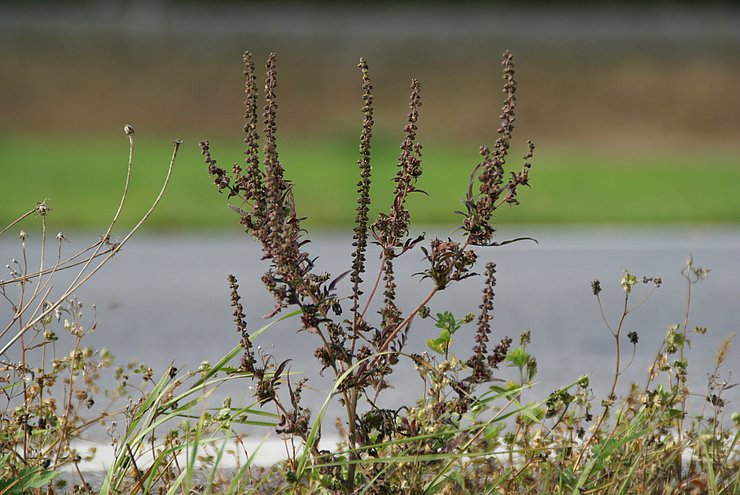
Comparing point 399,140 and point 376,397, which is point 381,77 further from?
point 376,397

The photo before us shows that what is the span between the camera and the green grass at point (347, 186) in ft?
28.8

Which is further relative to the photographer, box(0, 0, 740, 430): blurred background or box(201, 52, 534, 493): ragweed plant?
box(0, 0, 740, 430): blurred background

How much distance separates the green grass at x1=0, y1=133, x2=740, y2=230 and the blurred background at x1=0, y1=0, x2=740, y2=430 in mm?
48

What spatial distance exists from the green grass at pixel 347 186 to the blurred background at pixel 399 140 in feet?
0.16

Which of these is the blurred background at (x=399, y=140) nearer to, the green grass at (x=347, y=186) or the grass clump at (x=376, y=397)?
the green grass at (x=347, y=186)

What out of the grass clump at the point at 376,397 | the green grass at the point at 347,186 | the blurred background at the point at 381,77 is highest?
the blurred background at the point at 381,77

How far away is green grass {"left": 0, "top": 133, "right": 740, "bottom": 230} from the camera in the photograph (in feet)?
28.8

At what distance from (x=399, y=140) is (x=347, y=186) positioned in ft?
16.6

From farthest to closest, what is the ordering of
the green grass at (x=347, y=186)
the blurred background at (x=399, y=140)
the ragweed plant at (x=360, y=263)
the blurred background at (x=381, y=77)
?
the blurred background at (x=381, y=77), the green grass at (x=347, y=186), the blurred background at (x=399, y=140), the ragweed plant at (x=360, y=263)

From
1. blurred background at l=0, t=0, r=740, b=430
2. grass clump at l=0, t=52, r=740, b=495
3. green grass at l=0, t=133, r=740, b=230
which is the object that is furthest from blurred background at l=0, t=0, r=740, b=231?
grass clump at l=0, t=52, r=740, b=495

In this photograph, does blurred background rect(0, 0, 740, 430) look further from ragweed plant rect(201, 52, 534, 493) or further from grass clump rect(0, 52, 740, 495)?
ragweed plant rect(201, 52, 534, 493)

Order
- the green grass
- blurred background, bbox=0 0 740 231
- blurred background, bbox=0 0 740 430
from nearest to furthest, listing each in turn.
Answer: blurred background, bbox=0 0 740 430 → the green grass → blurred background, bbox=0 0 740 231

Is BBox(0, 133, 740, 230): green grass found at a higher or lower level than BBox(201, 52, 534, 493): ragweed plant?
higher

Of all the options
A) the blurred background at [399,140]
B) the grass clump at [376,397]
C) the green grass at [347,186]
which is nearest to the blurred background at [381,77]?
the blurred background at [399,140]
